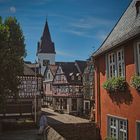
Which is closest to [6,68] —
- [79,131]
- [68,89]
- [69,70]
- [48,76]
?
[79,131]

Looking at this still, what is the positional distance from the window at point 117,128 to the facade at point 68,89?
99.3 ft

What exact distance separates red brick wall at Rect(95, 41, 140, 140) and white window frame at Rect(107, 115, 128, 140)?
264mm

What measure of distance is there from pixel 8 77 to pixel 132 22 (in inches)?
378

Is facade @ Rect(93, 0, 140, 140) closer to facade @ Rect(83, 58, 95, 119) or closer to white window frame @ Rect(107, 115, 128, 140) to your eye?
white window frame @ Rect(107, 115, 128, 140)

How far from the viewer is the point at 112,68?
49.2ft

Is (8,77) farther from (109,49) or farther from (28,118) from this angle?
(28,118)

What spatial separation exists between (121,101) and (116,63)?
189 cm

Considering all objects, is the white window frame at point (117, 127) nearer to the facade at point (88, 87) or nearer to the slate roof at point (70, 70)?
the facade at point (88, 87)

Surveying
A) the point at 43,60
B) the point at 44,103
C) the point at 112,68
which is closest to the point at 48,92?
the point at 44,103

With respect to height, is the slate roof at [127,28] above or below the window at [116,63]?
above

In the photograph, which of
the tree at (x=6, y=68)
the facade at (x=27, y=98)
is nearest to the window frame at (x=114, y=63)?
the tree at (x=6, y=68)

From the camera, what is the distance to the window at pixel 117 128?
45.2 feet

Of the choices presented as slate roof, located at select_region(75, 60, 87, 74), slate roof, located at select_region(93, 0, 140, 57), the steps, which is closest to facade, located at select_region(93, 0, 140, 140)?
slate roof, located at select_region(93, 0, 140, 57)

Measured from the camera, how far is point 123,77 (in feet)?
44.2
